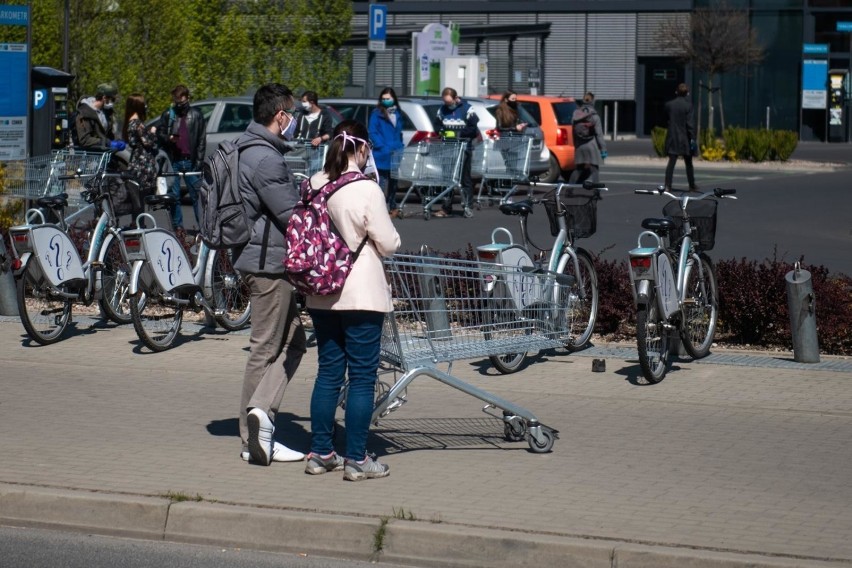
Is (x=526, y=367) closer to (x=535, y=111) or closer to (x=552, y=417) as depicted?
(x=552, y=417)

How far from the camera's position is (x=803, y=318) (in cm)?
956

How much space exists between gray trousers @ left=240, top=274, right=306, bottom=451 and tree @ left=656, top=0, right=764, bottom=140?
37.8 metres

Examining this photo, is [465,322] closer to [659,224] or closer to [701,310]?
[659,224]

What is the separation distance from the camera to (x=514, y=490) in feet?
21.0

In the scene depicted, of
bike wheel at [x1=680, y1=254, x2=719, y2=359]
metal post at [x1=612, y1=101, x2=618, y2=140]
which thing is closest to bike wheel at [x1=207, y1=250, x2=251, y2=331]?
bike wheel at [x1=680, y1=254, x2=719, y2=359]

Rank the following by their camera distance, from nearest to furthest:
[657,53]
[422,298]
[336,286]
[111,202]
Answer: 1. [336,286]
2. [422,298]
3. [111,202]
4. [657,53]

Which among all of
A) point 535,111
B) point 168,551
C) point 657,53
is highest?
point 657,53

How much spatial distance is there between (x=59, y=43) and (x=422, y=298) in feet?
62.2

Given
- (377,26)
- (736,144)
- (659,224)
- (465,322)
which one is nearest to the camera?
(465,322)

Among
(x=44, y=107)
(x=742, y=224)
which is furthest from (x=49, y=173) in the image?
(x=742, y=224)

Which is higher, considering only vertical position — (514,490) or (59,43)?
(59,43)

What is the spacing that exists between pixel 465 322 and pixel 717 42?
3866cm

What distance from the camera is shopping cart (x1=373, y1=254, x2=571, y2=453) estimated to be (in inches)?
277

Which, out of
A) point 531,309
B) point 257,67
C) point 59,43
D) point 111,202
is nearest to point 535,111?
point 257,67
